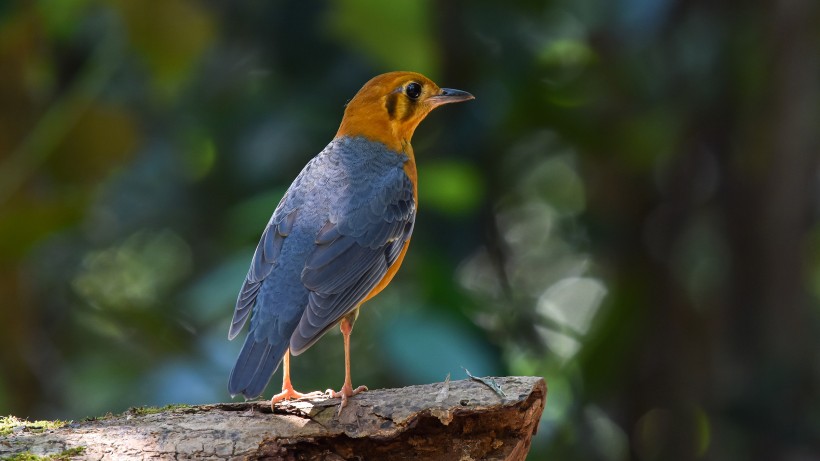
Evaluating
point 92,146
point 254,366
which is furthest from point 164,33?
point 254,366

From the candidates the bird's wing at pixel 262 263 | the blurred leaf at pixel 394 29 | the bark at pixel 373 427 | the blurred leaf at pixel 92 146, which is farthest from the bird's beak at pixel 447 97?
the blurred leaf at pixel 92 146

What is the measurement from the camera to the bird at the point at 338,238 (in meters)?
4.91

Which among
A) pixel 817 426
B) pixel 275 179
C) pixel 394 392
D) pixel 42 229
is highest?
pixel 275 179

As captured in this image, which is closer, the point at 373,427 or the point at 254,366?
the point at 373,427

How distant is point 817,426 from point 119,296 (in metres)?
6.12

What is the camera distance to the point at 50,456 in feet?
13.5

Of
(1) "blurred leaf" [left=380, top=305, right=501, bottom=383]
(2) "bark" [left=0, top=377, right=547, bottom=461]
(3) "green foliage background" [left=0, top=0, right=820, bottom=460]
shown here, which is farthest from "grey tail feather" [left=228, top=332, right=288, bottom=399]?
(3) "green foliage background" [left=0, top=0, right=820, bottom=460]

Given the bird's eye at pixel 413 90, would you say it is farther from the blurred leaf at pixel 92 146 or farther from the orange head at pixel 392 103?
the blurred leaf at pixel 92 146

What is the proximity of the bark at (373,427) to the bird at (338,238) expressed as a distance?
154 mm

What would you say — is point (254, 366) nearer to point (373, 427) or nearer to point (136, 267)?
point (373, 427)

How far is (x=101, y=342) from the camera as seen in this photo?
30.4 ft

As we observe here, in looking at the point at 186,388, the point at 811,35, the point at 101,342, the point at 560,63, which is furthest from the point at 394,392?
the point at 811,35

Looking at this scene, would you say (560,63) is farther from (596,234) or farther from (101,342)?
(101,342)

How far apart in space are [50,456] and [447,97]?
317 cm
